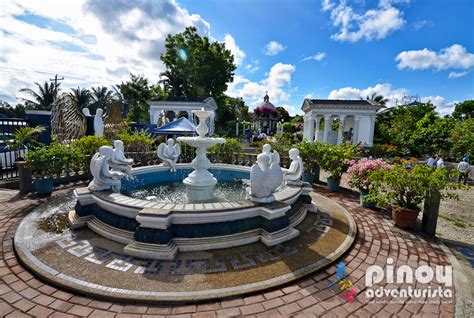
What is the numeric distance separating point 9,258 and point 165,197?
318cm

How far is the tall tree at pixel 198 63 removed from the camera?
31428 mm

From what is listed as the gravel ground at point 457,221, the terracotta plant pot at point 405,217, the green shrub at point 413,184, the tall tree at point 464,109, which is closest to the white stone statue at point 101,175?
the green shrub at point 413,184

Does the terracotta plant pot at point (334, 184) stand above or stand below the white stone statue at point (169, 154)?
below

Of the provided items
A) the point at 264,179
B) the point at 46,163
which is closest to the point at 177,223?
the point at 264,179

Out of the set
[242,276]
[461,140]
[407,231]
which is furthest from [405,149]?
[242,276]

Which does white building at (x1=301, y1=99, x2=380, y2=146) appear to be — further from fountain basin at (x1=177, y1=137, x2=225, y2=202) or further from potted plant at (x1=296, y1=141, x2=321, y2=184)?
fountain basin at (x1=177, y1=137, x2=225, y2=202)

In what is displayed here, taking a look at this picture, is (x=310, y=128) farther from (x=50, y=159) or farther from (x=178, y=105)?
(x=50, y=159)

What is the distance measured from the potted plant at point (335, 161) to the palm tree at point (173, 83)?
2956cm

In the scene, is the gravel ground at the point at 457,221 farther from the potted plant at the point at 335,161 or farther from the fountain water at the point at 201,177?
the fountain water at the point at 201,177

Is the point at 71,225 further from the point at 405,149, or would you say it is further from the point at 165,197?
the point at 405,149

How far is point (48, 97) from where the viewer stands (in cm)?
2959

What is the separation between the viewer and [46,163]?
23.7 ft

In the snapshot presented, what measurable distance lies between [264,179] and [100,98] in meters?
39.1

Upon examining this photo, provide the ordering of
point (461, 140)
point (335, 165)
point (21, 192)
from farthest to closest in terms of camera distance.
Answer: point (461, 140) → point (335, 165) → point (21, 192)
